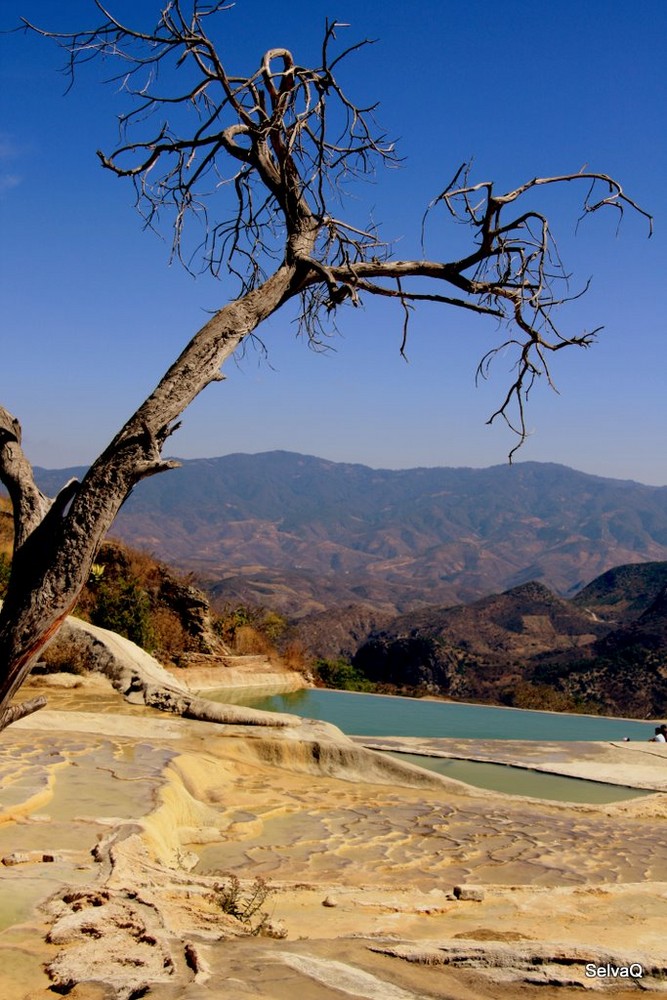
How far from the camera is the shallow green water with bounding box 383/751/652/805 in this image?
28.2 ft

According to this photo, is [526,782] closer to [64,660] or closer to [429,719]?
[64,660]

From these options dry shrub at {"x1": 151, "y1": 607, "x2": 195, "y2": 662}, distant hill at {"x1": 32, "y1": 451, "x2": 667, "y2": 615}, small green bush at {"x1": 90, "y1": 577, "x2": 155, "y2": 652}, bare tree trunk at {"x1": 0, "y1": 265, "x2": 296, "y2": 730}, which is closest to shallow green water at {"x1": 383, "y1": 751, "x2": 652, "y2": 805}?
bare tree trunk at {"x1": 0, "y1": 265, "x2": 296, "y2": 730}

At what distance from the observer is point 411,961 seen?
293cm

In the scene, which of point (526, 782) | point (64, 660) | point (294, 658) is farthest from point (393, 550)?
point (526, 782)

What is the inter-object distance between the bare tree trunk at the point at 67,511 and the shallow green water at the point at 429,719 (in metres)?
10.3

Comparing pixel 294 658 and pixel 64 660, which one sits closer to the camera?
pixel 64 660

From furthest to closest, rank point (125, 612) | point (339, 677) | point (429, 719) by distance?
point (339, 677)
point (125, 612)
point (429, 719)

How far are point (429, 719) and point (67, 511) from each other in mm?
13047

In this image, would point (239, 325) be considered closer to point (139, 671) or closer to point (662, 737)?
point (139, 671)

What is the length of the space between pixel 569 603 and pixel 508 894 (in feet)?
134

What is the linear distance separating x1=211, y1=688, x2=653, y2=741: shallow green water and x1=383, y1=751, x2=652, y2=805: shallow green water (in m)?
2.96

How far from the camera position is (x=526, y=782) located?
905 cm

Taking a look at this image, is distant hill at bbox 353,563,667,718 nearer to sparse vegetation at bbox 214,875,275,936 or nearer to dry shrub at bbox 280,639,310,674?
dry shrub at bbox 280,639,310,674

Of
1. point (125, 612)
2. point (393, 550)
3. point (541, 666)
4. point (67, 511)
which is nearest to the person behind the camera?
point (67, 511)
